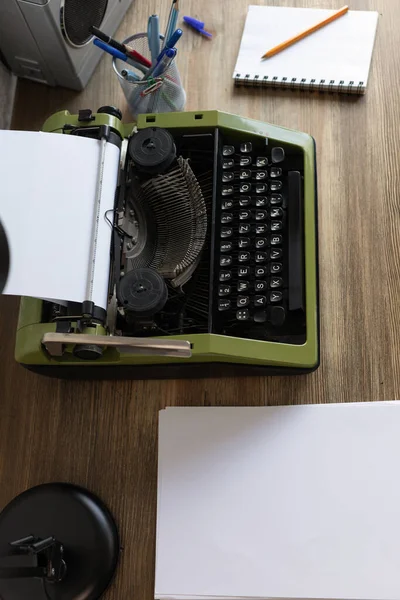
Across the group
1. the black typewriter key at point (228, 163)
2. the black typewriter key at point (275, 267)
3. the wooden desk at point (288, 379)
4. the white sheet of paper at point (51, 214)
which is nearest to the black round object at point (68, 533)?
the wooden desk at point (288, 379)

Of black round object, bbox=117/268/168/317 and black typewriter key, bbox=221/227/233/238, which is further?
black typewriter key, bbox=221/227/233/238

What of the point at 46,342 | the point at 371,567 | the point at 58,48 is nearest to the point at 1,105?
the point at 58,48

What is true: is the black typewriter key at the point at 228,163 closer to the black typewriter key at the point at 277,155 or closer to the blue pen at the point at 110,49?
the black typewriter key at the point at 277,155

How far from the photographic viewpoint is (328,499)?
883 mm

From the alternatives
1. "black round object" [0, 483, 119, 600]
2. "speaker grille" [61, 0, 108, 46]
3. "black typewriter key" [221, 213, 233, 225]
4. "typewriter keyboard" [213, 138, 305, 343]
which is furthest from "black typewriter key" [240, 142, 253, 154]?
"black round object" [0, 483, 119, 600]

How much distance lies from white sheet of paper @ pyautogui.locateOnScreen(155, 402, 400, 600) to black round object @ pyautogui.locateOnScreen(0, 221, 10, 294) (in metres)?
0.35

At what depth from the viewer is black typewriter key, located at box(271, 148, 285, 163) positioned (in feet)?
3.15

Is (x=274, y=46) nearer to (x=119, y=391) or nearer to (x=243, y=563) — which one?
(x=119, y=391)

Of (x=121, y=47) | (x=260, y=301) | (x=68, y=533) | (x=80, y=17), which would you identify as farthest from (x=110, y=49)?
(x=68, y=533)

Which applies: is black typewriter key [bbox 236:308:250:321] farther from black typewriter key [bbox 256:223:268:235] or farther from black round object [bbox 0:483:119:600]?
black round object [bbox 0:483:119:600]

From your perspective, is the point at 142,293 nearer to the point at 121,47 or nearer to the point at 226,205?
the point at 226,205

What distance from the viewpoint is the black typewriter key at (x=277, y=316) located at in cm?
88

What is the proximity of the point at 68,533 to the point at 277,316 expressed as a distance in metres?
0.42

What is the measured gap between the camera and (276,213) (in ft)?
3.06
